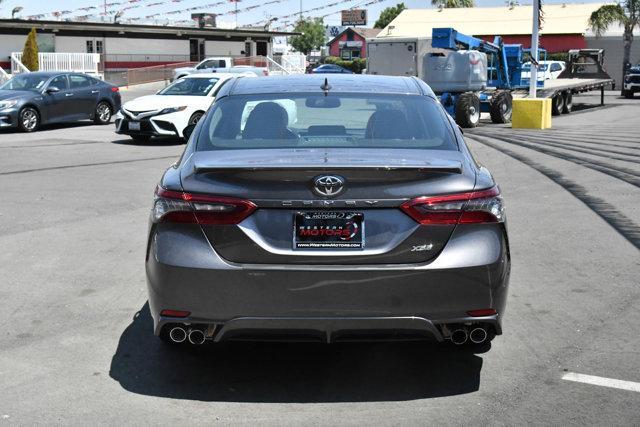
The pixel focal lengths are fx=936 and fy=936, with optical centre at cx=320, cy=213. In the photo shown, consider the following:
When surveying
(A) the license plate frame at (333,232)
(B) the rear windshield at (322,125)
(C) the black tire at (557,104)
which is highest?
(B) the rear windshield at (322,125)

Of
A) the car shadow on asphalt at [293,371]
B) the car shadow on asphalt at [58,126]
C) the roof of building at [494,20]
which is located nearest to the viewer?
the car shadow on asphalt at [293,371]

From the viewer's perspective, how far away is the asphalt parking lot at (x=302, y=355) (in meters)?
4.66

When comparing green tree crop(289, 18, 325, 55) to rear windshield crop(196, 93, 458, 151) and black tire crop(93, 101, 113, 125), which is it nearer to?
black tire crop(93, 101, 113, 125)

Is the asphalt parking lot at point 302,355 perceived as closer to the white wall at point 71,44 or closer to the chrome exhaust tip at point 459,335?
the chrome exhaust tip at point 459,335

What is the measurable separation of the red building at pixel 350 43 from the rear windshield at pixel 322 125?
4595 inches

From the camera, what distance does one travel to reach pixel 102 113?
25922mm

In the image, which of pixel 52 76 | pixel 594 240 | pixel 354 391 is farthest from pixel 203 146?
pixel 52 76

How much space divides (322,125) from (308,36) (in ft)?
467

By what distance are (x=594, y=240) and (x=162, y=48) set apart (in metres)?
56.1

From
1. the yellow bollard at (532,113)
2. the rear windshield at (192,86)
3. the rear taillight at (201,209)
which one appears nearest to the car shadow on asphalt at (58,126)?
the rear windshield at (192,86)

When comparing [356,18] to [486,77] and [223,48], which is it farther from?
[486,77]

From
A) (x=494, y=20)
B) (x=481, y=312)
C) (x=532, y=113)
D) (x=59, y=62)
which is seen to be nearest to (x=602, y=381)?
(x=481, y=312)

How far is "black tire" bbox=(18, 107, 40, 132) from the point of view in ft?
75.0

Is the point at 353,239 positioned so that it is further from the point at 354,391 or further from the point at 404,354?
the point at 404,354
